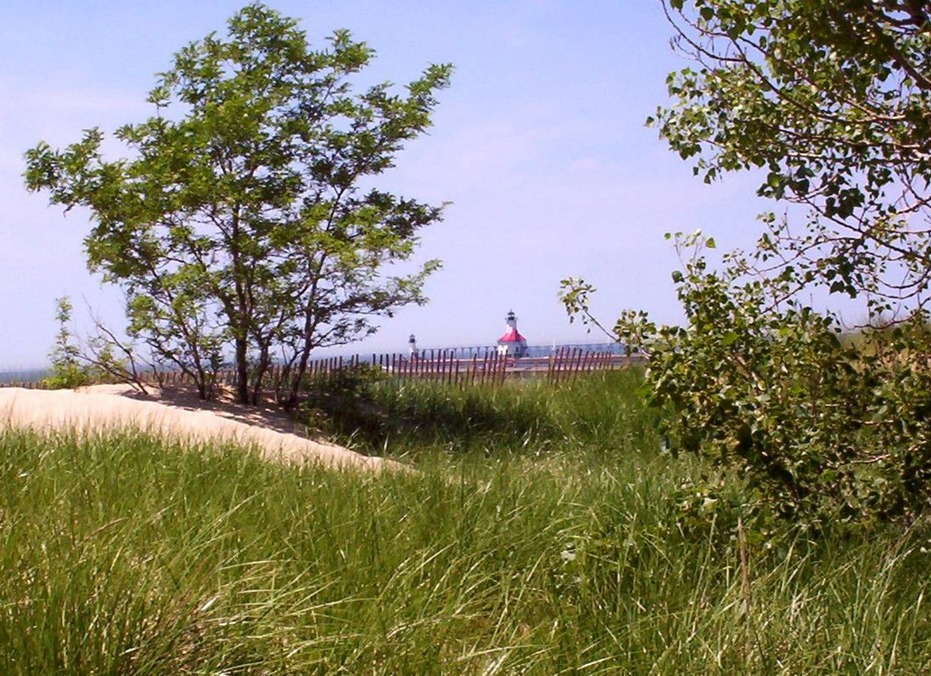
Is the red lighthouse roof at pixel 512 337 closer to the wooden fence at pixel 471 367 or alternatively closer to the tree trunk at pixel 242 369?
the wooden fence at pixel 471 367

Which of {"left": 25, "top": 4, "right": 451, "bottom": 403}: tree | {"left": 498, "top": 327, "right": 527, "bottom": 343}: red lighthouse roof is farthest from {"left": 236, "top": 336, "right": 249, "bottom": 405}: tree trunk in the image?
{"left": 498, "top": 327, "right": 527, "bottom": 343}: red lighthouse roof

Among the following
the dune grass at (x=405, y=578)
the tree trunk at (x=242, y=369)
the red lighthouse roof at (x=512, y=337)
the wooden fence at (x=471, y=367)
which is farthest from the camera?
the red lighthouse roof at (x=512, y=337)

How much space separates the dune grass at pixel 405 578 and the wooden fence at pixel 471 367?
24.1 ft

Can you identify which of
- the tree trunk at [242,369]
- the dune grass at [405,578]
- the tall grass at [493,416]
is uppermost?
the tree trunk at [242,369]

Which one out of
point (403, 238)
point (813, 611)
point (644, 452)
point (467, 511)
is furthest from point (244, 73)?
point (813, 611)

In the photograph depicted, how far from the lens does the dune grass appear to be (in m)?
2.74

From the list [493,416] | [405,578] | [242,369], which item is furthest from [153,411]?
[405,578]

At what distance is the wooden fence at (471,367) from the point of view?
12914mm

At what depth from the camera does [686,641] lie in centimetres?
310

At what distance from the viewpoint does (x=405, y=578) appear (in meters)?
3.50

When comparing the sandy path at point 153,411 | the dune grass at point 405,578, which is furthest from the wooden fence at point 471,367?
the dune grass at point 405,578

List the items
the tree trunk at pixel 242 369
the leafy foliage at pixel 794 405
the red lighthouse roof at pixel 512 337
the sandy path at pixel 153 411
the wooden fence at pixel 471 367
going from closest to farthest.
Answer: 1. the leafy foliage at pixel 794 405
2. the sandy path at pixel 153 411
3. the tree trunk at pixel 242 369
4. the wooden fence at pixel 471 367
5. the red lighthouse roof at pixel 512 337

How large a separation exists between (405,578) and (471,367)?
10.5 metres

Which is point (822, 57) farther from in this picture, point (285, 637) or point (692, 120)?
point (285, 637)
